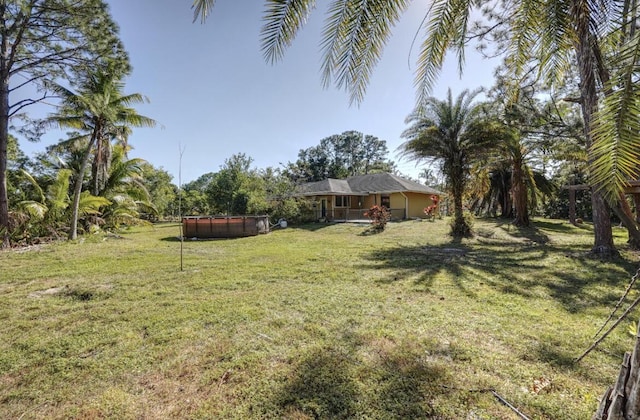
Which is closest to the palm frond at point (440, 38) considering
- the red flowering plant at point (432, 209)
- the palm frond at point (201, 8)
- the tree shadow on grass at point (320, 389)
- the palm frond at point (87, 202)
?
the palm frond at point (201, 8)

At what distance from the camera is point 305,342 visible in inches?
125

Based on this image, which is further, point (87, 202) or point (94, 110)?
point (87, 202)

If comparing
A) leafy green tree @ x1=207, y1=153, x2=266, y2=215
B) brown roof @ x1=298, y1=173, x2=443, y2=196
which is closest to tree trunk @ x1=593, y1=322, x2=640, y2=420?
leafy green tree @ x1=207, y1=153, x2=266, y2=215

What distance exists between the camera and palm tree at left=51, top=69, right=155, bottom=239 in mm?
11133

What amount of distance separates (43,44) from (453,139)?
1606 cm

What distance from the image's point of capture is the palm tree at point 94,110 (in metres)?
11.1

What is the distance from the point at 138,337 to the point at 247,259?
15.5 ft

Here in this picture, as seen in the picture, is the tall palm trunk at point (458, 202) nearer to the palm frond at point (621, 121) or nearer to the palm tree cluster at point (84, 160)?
the palm frond at point (621, 121)

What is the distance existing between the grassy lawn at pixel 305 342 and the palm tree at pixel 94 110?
673 centimetres

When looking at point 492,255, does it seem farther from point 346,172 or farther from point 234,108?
point 346,172

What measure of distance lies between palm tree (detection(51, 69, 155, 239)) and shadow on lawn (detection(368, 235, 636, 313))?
12091 mm

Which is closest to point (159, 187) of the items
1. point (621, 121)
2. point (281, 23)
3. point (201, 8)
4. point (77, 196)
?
point (77, 196)

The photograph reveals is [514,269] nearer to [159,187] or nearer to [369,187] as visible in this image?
[369,187]

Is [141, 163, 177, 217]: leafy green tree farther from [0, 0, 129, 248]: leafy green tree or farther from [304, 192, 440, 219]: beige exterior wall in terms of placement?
[0, 0, 129, 248]: leafy green tree
